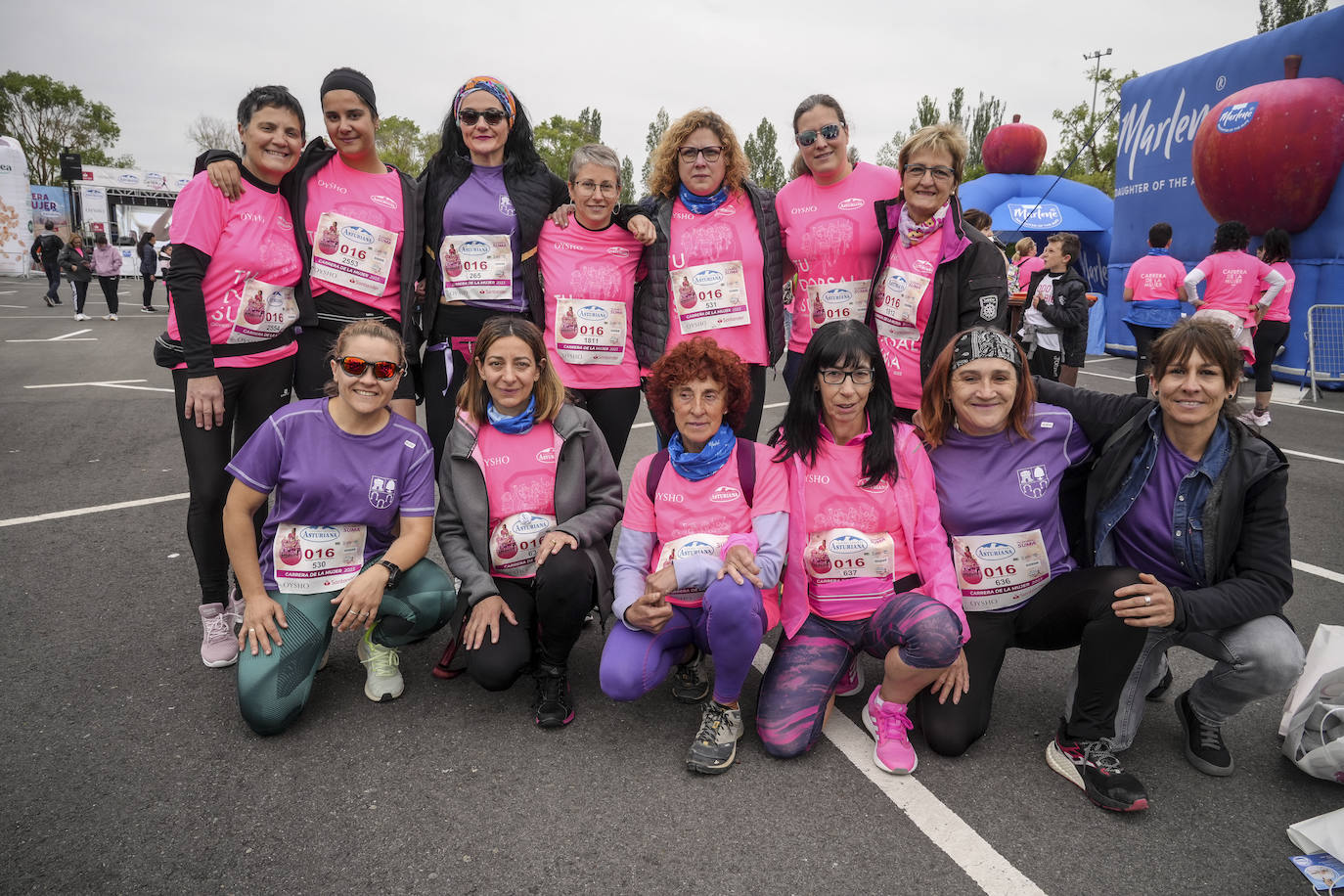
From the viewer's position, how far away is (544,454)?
300 cm

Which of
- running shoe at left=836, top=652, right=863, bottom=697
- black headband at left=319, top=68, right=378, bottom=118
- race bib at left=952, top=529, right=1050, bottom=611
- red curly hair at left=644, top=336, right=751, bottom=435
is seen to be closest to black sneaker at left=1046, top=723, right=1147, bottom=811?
race bib at left=952, top=529, right=1050, bottom=611

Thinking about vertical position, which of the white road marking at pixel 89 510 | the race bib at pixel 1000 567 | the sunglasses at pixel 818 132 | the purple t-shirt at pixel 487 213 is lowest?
the race bib at pixel 1000 567

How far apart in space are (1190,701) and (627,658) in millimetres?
1896

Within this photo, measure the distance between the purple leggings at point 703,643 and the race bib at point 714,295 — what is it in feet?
4.38

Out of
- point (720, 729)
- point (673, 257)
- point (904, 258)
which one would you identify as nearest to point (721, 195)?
point (673, 257)

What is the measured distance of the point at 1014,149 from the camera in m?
18.0

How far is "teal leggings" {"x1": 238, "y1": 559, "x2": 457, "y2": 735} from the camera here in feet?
8.40

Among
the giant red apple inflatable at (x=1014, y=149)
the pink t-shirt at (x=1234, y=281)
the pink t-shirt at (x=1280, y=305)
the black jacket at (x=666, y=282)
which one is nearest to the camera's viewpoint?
the black jacket at (x=666, y=282)

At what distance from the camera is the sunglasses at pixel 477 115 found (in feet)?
10.9

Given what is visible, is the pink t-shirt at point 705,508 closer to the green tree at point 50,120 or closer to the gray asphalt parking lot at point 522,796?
the gray asphalt parking lot at point 522,796

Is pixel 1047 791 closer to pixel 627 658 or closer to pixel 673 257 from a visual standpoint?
pixel 627 658

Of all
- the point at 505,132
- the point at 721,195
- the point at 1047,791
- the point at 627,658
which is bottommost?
the point at 1047,791

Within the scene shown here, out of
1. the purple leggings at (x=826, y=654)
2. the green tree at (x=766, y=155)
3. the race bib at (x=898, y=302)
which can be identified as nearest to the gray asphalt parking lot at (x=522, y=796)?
the purple leggings at (x=826, y=654)

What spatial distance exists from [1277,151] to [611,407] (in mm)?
10884
